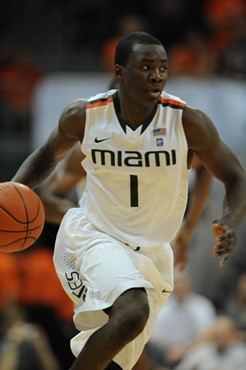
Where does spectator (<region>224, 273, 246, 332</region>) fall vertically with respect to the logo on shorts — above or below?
below

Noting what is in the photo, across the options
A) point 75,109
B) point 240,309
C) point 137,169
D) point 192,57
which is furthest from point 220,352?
point 192,57

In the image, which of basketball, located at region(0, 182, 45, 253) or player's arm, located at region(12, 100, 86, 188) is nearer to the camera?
basketball, located at region(0, 182, 45, 253)

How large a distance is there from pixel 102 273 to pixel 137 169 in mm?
721

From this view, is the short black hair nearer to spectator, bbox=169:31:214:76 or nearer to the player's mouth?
the player's mouth

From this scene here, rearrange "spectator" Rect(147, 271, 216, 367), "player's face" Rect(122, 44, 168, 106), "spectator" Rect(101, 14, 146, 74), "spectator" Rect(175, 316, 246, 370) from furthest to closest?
"spectator" Rect(101, 14, 146, 74) < "spectator" Rect(147, 271, 216, 367) < "spectator" Rect(175, 316, 246, 370) < "player's face" Rect(122, 44, 168, 106)

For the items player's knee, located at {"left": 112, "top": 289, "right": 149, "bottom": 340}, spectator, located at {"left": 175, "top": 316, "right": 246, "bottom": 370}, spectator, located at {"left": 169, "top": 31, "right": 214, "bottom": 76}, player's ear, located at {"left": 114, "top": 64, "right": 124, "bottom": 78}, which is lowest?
spectator, located at {"left": 175, "top": 316, "right": 246, "bottom": 370}

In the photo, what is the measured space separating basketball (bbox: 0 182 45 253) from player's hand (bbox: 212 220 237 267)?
1.19m

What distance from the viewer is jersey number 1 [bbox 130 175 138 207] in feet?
19.7

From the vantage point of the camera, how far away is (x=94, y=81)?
13211 mm

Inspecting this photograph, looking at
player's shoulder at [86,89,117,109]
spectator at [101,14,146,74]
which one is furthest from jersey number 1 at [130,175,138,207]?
spectator at [101,14,146,74]

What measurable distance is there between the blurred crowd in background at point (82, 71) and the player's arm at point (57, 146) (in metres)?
3.90

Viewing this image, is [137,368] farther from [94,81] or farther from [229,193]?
[94,81]

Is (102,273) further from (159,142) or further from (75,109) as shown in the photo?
(75,109)

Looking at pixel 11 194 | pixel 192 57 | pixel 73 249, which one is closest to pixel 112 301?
pixel 73 249
